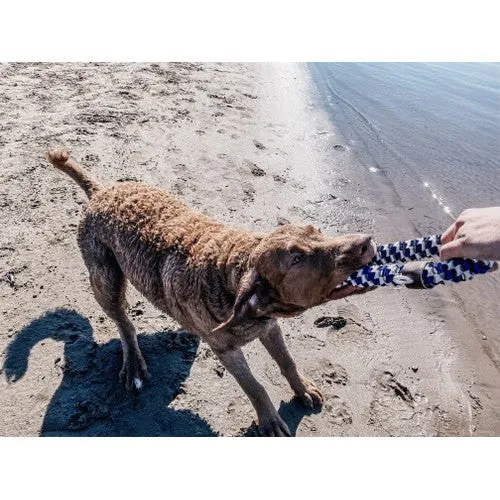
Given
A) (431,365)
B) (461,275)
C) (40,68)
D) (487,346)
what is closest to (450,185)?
(487,346)

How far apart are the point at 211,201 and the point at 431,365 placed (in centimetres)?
409

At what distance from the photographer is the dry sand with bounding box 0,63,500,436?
4242 millimetres

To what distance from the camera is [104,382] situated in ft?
14.8

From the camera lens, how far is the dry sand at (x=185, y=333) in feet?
13.9

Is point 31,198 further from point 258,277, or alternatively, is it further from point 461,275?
point 461,275

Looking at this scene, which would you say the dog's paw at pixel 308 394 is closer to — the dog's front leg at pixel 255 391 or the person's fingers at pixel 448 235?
the dog's front leg at pixel 255 391

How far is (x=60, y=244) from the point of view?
605 cm

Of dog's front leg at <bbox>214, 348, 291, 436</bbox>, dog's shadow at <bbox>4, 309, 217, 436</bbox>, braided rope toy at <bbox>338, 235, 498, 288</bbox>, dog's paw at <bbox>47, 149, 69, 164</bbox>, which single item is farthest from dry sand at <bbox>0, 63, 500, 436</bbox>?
braided rope toy at <bbox>338, 235, 498, 288</bbox>

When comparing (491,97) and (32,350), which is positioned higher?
(491,97)

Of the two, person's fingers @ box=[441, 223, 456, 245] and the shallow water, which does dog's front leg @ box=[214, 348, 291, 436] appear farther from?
the shallow water

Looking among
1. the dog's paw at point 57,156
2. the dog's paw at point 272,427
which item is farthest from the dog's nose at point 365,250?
the dog's paw at point 57,156

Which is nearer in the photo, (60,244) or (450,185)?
(60,244)

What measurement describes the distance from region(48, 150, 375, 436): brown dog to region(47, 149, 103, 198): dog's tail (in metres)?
0.01

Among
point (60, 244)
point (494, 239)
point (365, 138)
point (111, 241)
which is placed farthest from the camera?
point (365, 138)
